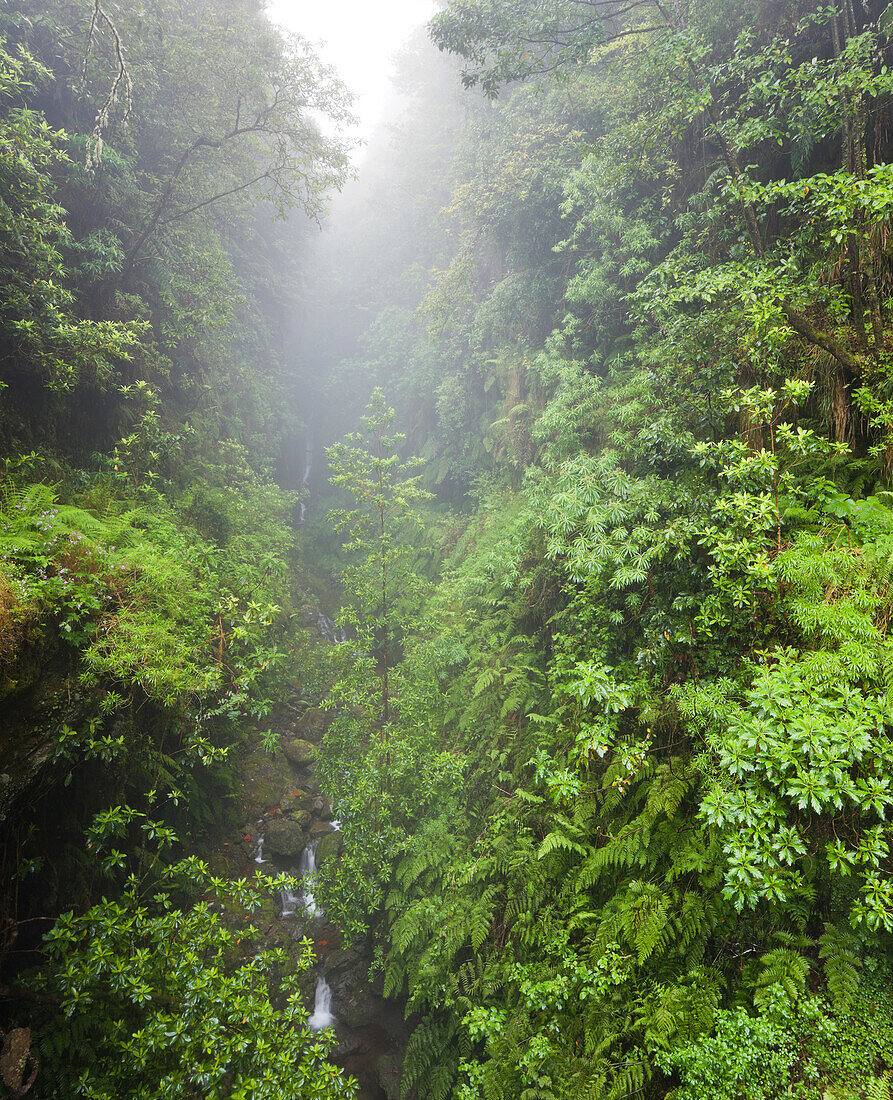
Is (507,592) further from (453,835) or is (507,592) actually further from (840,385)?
(840,385)

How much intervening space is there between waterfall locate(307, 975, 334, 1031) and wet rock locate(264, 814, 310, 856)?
206 centimetres

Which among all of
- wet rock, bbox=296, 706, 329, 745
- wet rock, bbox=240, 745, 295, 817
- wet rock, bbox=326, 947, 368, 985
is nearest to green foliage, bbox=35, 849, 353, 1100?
wet rock, bbox=326, 947, 368, 985

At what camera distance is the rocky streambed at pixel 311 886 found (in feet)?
21.1

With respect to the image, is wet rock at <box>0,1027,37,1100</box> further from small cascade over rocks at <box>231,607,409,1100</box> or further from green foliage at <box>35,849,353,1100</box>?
small cascade over rocks at <box>231,607,409,1100</box>

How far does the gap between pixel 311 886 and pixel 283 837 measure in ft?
10.3

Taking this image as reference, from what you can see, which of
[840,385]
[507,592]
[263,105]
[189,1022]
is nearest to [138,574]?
[189,1022]

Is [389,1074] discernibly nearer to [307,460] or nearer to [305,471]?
[305,471]

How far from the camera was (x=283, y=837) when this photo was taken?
28.9ft

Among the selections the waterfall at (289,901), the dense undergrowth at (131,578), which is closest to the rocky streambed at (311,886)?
the waterfall at (289,901)

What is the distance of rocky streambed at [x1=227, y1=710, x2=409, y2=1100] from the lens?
6.44 m

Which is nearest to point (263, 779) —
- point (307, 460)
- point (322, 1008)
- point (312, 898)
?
point (312, 898)

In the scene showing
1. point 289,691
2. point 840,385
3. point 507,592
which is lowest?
point 289,691

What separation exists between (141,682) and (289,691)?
294 inches

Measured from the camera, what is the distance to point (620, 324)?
9.52 meters
